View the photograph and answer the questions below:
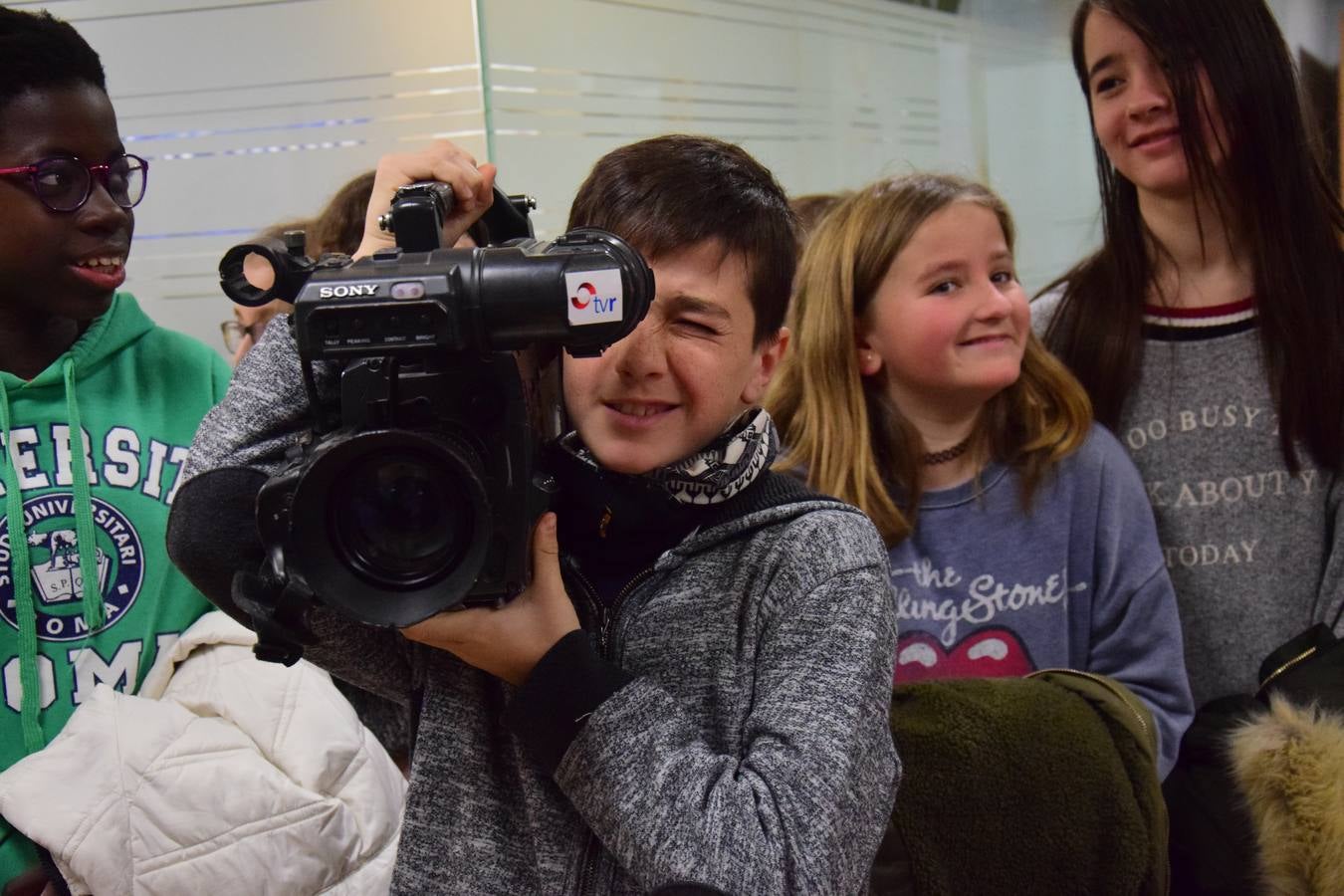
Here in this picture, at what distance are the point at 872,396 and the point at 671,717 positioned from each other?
832 millimetres

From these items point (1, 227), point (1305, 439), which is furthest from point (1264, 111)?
point (1, 227)

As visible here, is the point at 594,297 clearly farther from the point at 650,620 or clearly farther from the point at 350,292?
the point at 650,620

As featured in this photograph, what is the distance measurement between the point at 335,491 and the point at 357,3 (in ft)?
6.54

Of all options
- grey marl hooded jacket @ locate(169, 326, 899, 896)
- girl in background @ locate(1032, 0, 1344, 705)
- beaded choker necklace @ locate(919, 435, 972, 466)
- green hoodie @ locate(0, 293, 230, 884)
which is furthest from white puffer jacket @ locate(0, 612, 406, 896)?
girl in background @ locate(1032, 0, 1344, 705)

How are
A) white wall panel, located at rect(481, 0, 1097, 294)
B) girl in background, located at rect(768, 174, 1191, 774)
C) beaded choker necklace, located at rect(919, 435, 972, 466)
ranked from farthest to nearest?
white wall panel, located at rect(481, 0, 1097, 294) < beaded choker necklace, located at rect(919, 435, 972, 466) < girl in background, located at rect(768, 174, 1191, 774)

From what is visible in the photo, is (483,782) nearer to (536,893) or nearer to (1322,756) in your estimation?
(536,893)

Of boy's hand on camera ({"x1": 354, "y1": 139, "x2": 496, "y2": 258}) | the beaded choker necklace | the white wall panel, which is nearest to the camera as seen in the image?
boy's hand on camera ({"x1": 354, "y1": 139, "x2": 496, "y2": 258})

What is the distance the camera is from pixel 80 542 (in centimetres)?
132

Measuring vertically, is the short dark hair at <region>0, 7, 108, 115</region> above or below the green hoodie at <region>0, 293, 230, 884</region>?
above

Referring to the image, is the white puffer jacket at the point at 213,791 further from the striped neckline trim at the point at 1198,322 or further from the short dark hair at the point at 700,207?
the striped neckline trim at the point at 1198,322

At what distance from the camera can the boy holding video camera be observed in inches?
34.5

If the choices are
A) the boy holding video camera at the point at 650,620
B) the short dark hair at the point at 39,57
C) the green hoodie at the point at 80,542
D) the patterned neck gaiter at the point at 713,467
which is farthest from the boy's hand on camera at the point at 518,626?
the short dark hair at the point at 39,57

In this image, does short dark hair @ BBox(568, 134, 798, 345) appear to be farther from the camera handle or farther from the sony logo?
the camera handle

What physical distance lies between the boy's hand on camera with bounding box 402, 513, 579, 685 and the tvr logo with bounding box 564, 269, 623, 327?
0.54 ft
